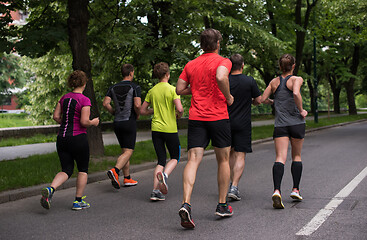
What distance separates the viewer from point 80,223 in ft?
16.5

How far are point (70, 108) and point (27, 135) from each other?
12.2m

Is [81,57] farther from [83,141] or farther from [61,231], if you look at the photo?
[61,231]

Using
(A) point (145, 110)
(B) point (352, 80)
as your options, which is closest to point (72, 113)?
(A) point (145, 110)

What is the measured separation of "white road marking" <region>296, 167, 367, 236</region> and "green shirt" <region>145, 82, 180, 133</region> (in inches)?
89.7

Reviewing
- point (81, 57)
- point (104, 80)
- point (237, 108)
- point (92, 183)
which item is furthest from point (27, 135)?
point (237, 108)

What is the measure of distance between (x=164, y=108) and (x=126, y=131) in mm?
1008

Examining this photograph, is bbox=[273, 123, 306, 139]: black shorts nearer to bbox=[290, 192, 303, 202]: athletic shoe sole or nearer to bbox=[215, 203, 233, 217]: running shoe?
bbox=[290, 192, 303, 202]: athletic shoe sole

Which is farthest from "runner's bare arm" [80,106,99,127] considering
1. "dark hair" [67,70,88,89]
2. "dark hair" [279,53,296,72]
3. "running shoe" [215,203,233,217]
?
"dark hair" [279,53,296,72]

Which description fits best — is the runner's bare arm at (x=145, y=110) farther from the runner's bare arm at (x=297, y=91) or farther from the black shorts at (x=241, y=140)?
the runner's bare arm at (x=297, y=91)

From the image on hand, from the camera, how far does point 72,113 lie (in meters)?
5.55

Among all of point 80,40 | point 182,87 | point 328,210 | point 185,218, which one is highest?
point 80,40

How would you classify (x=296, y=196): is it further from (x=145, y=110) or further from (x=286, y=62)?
(x=145, y=110)

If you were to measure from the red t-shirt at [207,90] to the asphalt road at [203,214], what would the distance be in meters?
1.17

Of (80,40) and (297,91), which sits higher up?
(80,40)
